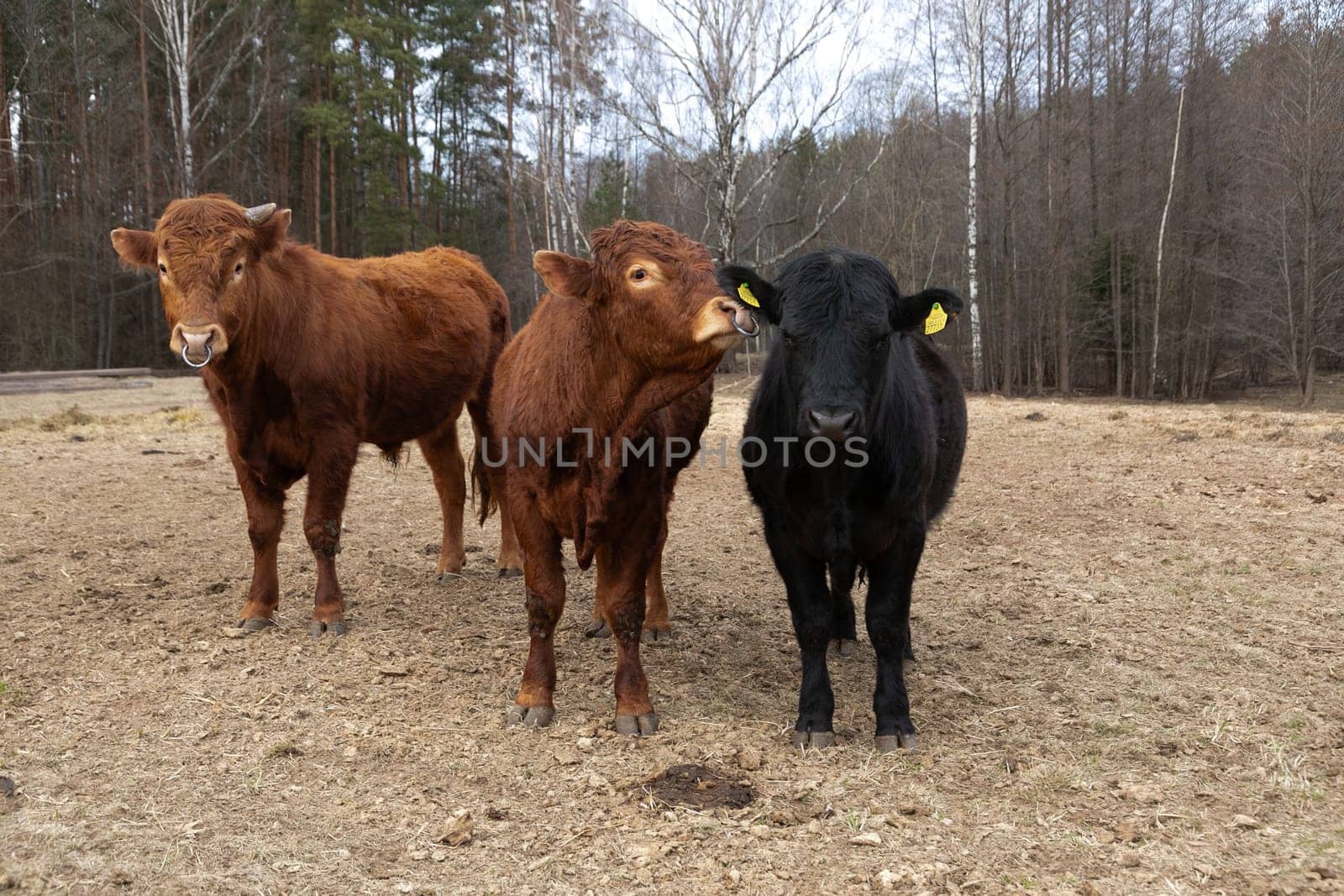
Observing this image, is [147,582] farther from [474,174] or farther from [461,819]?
[474,174]

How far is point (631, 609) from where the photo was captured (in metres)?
3.79

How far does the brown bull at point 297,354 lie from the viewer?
425 centimetres

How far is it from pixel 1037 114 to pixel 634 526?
21469mm

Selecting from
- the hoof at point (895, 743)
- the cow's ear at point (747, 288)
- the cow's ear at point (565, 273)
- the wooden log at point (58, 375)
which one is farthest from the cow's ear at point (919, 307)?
the wooden log at point (58, 375)

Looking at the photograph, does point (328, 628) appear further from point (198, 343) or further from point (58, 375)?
point (58, 375)

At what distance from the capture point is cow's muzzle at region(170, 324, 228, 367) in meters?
4.00

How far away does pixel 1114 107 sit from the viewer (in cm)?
2312

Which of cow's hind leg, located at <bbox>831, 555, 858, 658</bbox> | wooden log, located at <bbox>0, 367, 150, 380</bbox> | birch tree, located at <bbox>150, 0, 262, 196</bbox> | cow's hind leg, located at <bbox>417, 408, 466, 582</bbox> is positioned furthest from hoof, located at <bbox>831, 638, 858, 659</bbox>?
birch tree, located at <bbox>150, 0, 262, 196</bbox>

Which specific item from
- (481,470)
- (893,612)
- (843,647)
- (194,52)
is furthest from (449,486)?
(194,52)

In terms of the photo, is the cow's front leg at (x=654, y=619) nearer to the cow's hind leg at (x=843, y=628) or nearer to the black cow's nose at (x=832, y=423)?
the cow's hind leg at (x=843, y=628)

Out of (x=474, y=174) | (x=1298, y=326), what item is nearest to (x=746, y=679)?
(x=1298, y=326)

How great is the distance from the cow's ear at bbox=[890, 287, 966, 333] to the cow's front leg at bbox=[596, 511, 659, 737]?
4.16 ft

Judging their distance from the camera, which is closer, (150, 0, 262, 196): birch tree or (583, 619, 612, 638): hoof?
(583, 619, 612, 638): hoof

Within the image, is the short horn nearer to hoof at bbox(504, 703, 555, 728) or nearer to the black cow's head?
the black cow's head
